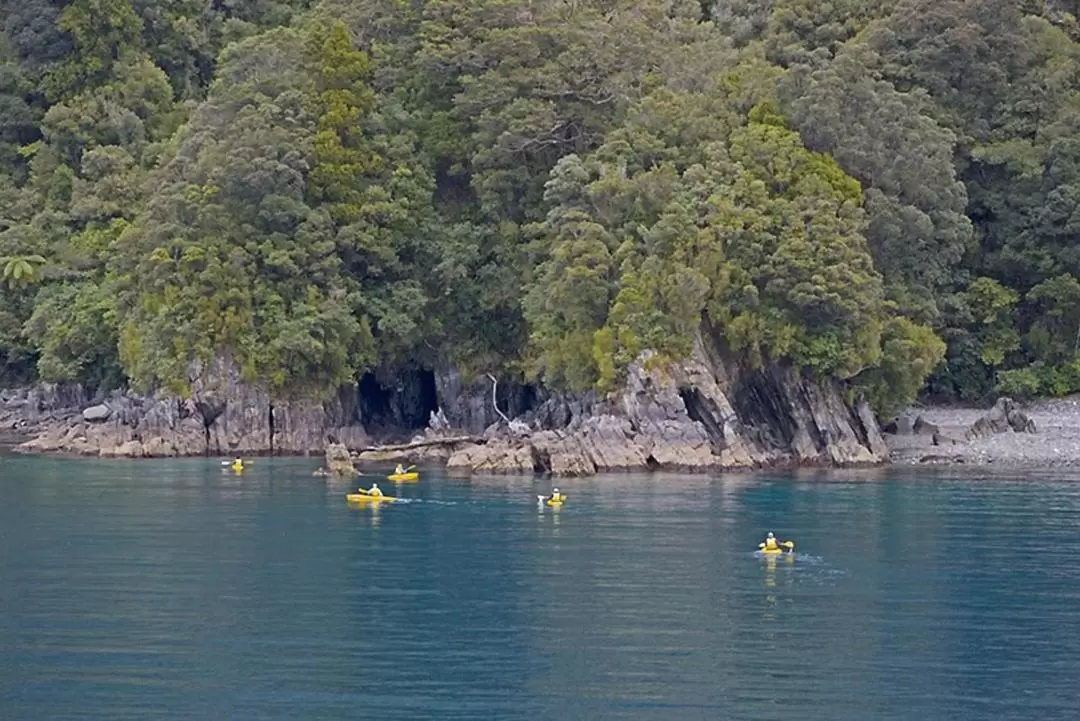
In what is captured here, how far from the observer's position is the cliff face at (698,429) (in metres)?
68.1

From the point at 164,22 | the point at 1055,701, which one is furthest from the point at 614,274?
the point at 1055,701

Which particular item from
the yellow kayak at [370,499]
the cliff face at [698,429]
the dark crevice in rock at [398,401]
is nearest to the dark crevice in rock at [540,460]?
the cliff face at [698,429]

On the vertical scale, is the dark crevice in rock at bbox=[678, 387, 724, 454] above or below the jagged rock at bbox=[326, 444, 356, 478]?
above

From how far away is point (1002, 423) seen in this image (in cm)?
7544

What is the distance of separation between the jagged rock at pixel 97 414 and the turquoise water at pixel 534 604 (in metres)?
18.2

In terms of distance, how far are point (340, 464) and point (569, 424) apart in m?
11.2

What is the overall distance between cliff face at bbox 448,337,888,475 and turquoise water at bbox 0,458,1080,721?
615 cm

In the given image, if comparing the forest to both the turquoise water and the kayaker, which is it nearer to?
the turquoise water

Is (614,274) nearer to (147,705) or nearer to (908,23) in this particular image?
(908,23)

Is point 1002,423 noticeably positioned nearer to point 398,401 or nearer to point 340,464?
point 398,401

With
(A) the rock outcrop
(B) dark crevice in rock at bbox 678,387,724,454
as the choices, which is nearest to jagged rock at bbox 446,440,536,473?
(B) dark crevice in rock at bbox 678,387,724,454

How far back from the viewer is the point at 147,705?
3141 cm

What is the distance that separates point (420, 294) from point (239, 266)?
7330mm

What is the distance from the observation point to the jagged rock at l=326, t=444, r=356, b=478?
6500cm
